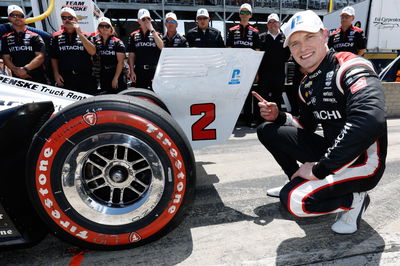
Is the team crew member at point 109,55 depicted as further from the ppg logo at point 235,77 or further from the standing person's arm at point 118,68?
the ppg logo at point 235,77

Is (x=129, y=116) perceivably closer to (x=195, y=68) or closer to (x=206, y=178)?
(x=195, y=68)

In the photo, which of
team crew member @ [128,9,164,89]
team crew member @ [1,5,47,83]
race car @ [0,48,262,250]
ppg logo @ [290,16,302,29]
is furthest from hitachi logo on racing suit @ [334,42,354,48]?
team crew member @ [1,5,47,83]

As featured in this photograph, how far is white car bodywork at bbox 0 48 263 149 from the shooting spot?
6.54ft

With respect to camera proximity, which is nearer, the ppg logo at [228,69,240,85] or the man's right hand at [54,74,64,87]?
the ppg logo at [228,69,240,85]

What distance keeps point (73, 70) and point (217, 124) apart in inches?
129

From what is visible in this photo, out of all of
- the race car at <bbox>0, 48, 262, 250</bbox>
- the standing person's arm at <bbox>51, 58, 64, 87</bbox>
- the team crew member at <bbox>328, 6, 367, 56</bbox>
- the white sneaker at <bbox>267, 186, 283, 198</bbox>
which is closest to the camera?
the race car at <bbox>0, 48, 262, 250</bbox>

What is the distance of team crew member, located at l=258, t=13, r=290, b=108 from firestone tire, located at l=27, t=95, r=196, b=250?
13.6 feet

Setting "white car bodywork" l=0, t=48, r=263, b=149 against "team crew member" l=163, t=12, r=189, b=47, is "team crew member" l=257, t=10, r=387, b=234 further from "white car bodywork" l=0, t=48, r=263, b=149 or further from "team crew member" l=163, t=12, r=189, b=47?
"team crew member" l=163, t=12, r=189, b=47

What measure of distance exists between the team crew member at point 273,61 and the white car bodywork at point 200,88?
10.9 feet

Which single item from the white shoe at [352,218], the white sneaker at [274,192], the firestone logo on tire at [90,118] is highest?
the firestone logo on tire at [90,118]

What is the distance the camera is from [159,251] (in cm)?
168

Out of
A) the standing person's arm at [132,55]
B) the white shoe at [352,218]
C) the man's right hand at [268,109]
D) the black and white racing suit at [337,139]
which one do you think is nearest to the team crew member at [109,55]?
the standing person's arm at [132,55]

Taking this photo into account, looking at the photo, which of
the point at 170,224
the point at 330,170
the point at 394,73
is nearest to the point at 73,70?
the point at 170,224

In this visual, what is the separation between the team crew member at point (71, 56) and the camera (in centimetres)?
422
